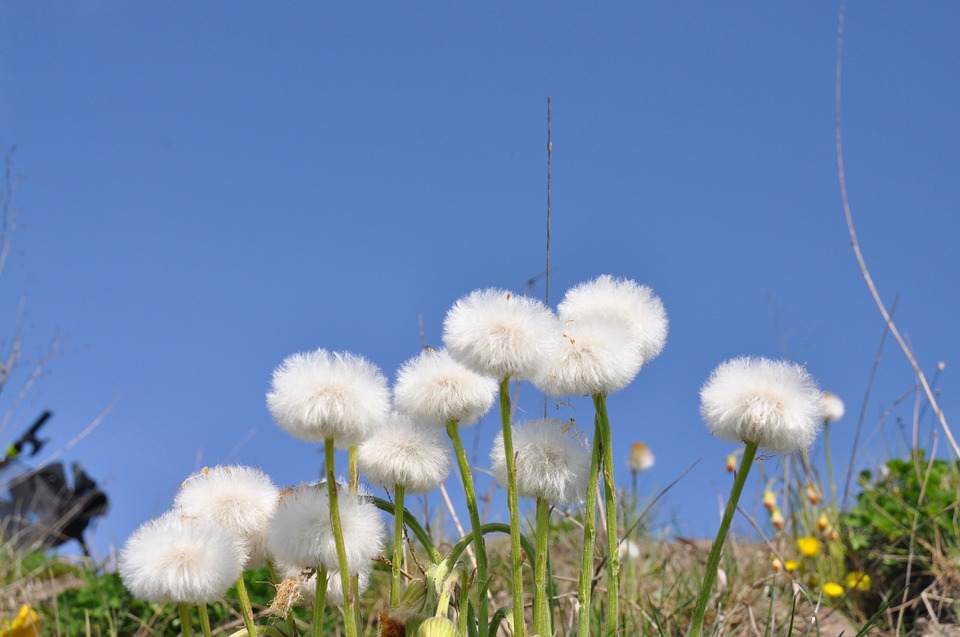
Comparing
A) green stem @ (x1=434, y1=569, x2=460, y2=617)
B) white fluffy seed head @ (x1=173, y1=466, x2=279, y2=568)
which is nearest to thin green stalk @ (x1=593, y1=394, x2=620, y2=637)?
green stem @ (x1=434, y1=569, x2=460, y2=617)

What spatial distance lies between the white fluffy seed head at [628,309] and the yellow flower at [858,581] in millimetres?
2600

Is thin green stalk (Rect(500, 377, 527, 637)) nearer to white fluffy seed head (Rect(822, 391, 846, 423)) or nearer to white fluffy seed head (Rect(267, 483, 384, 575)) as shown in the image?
white fluffy seed head (Rect(267, 483, 384, 575))

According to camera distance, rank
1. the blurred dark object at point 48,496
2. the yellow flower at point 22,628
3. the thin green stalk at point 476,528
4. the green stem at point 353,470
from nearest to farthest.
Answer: the thin green stalk at point 476,528 → the green stem at point 353,470 → the yellow flower at point 22,628 → the blurred dark object at point 48,496

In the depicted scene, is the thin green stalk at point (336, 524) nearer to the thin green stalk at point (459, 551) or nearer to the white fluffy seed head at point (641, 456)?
the thin green stalk at point (459, 551)

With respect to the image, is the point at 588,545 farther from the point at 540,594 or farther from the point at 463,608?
the point at 463,608

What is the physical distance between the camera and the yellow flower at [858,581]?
371 centimetres

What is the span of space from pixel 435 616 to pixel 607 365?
1.38 feet

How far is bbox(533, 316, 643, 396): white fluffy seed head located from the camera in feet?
4.29

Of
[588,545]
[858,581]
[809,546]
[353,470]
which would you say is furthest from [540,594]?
[809,546]

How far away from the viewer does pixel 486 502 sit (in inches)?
138

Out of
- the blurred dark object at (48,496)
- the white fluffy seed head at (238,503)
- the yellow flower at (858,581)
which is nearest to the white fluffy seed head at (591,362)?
the white fluffy seed head at (238,503)

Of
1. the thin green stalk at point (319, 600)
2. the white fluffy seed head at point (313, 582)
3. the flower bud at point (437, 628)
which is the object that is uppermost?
the white fluffy seed head at point (313, 582)

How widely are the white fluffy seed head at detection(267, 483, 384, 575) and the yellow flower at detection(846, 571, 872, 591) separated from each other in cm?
283

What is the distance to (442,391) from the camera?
55.4 inches
